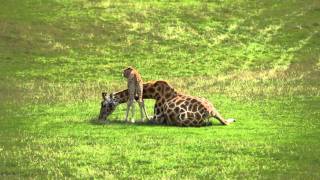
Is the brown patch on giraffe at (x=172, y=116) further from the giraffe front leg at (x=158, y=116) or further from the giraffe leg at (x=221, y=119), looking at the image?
the giraffe leg at (x=221, y=119)

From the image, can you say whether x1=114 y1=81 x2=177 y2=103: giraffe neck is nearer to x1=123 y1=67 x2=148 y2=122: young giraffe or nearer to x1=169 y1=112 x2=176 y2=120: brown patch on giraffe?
x1=123 y1=67 x2=148 y2=122: young giraffe

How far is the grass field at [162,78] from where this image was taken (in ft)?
60.5

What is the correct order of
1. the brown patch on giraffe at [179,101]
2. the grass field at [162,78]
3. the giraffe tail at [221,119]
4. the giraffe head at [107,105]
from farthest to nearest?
1. the giraffe head at [107,105]
2. the brown patch on giraffe at [179,101]
3. the giraffe tail at [221,119]
4. the grass field at [162,78]

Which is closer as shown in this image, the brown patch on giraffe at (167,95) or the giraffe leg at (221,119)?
Answer: the giraffe leg at (221,119)

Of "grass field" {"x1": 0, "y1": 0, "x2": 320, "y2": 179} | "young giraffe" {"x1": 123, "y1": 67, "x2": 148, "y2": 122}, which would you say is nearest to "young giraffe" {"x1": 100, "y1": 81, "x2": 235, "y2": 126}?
"young giraffe" {"x1": 123, "y1": 67, "x2": 148, "y2": 122}

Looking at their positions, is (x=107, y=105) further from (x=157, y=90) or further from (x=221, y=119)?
(x=221, y=119)

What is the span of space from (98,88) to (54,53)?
14.3 metres

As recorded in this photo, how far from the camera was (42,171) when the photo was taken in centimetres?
1730

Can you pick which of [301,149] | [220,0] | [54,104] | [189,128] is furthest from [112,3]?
[301,149]

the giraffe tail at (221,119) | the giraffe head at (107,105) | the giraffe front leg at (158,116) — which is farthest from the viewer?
the giraffe head at (107,105)

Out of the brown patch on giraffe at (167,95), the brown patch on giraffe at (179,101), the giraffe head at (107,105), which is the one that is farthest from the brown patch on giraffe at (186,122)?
the giraffe head at (107,105)

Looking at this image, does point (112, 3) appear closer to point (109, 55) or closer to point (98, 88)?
point (109, 55)

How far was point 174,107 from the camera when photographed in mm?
25109

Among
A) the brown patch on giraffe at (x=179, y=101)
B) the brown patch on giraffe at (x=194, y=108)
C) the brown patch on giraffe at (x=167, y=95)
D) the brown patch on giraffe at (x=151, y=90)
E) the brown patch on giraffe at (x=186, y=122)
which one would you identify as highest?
the brown patch on giraffe at (x=151, y=90)
